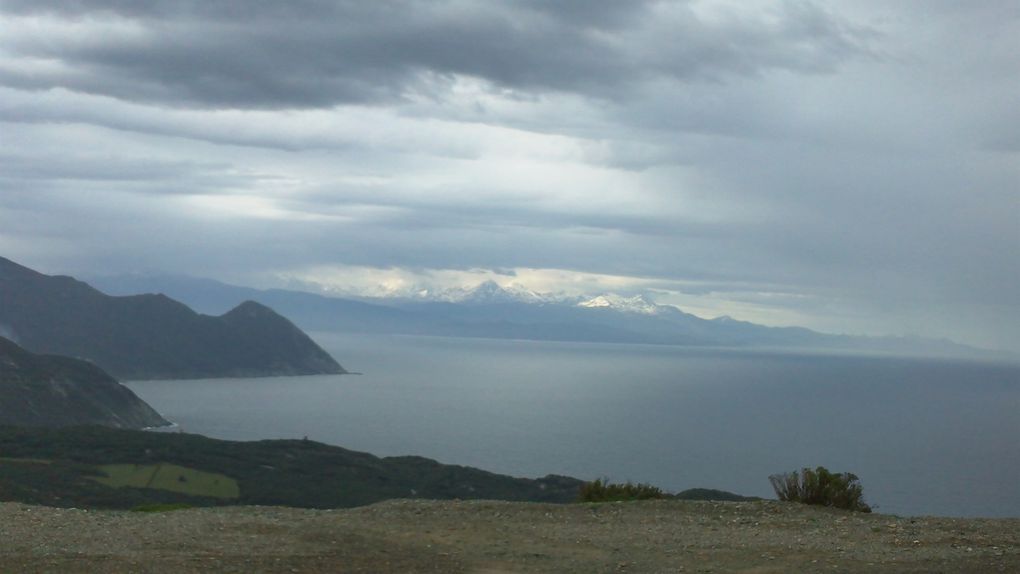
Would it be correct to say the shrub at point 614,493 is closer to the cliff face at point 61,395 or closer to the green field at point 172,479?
the green field at point 172,479

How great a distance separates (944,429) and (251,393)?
425 feet

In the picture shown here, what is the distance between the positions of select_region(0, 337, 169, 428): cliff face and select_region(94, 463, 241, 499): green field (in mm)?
66602

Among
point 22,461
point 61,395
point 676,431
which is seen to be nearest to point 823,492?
point 22,461

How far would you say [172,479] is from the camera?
231 feet

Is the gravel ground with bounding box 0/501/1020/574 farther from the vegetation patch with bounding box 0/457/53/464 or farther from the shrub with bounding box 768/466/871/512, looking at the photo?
the vegetation patch with bounding box 0/457/53/464

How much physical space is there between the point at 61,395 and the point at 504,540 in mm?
148780

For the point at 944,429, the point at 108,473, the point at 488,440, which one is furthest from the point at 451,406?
the point at 108,473

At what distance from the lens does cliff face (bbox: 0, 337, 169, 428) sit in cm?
13661

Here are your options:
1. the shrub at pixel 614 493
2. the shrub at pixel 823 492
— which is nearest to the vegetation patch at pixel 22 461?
the shrub at pixel 614 493

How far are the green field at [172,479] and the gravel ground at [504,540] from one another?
5261 cm

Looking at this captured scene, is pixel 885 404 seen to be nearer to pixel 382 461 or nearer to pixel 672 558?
pixel 382 461

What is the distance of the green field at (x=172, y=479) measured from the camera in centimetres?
6606

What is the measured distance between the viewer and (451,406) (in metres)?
161

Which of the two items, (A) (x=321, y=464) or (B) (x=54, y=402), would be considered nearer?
(A) (x=321, y=464)
